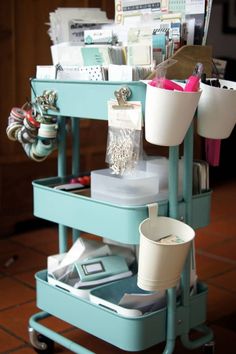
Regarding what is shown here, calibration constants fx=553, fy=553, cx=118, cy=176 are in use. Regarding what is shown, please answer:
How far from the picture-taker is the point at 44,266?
2.11 meters

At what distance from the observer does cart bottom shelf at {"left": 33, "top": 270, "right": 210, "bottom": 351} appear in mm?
1222

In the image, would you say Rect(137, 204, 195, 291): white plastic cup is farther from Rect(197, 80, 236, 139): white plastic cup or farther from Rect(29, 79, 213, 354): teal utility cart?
Rect(197, 80, 236, 139): white plastic cup

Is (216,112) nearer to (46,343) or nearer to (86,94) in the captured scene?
(86,94)

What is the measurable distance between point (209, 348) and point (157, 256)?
0.45 meters

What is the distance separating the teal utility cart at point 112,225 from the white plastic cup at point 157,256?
0.03 m

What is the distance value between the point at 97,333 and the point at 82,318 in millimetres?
57

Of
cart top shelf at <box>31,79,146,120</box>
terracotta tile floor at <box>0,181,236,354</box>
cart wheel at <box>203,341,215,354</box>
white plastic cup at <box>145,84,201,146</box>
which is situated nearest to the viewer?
white plastic cup at <box>145,84,201,146</box>

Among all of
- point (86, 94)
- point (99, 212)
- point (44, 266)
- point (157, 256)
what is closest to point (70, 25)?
point (86, 94)

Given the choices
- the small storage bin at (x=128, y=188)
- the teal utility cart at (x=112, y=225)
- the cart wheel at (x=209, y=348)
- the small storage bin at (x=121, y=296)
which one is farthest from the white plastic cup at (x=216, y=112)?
the cart wheel at (x=209, y=348)

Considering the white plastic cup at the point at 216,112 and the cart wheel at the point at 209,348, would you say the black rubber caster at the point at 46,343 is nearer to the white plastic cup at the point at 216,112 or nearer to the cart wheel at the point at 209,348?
the cart wheel at the point at 209,348

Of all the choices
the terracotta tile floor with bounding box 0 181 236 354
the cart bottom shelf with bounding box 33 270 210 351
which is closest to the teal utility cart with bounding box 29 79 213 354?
the cart bottom shelf with bounding box 33 270 210 351

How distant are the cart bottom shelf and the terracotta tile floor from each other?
0.18 m

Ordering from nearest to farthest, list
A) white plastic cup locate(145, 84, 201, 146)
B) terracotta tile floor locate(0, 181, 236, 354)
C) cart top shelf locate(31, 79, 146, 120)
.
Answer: white plastic cup locate(145, 84, 201, 146) < cart top shelf locate(31, 79, 146, 120) < terracotta tile floor locate(0, 181, 236, 354)

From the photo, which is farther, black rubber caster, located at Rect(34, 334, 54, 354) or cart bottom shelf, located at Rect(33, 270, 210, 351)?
black rubber caster, located at Rect(34, 334, 54, 354)
